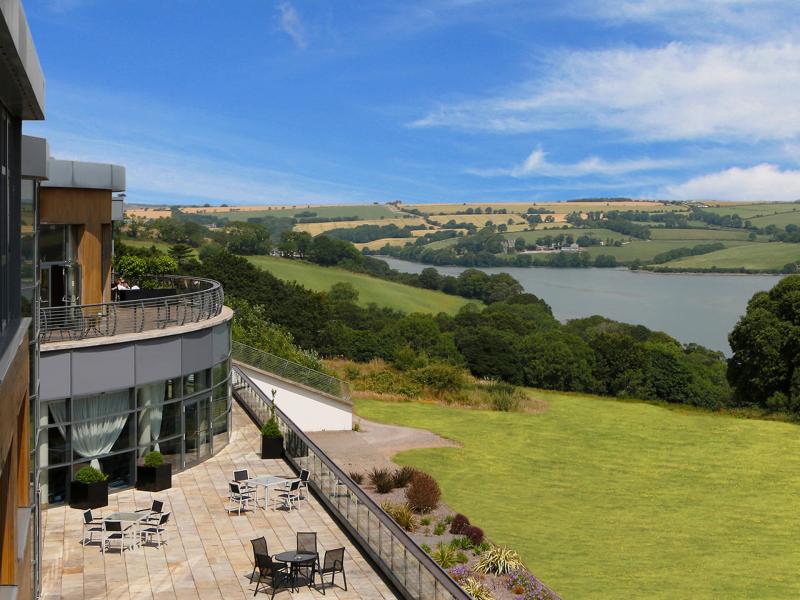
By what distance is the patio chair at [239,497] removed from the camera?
1906cm

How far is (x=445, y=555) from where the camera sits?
68.7 feet

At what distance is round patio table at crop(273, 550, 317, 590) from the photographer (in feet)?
49.0

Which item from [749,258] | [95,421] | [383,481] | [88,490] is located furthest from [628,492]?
[749,258]

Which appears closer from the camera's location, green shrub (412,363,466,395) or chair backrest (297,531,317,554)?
chair backrest (297,531,317,554)

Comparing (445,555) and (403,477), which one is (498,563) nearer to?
(445,555)

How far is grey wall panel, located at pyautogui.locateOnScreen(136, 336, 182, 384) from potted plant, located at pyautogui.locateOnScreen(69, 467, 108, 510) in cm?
225

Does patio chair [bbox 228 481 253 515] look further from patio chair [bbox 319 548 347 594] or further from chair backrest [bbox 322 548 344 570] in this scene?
chair backrest [bbox 322 548 344 570]

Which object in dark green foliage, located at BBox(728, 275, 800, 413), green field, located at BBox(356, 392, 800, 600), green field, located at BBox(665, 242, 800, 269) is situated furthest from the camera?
green field, located at BBox(665, 242, 800, 269)

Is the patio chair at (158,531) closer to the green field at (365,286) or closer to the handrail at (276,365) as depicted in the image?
the handrail at (276,365)

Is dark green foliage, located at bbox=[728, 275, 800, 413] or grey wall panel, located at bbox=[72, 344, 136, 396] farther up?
grey wall panel, located at bbox=[72, 344, 136, 396]

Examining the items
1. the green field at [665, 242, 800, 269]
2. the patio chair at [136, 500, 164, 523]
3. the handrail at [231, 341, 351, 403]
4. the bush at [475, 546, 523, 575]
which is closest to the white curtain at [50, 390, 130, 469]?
the patio chair at [136, 500, 164, 523]

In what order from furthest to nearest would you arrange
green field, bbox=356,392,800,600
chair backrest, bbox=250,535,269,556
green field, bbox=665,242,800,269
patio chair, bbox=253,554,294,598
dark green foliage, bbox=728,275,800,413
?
green field, bbox=665,242,800,269 < dark green foliage, bbox=728,275,800,413 < green field, bbox=356,392,800,600 < chair backrest, bbox=250,535,269,556 < patio chair, bbox=253,554,294,598

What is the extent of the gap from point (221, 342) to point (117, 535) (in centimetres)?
799

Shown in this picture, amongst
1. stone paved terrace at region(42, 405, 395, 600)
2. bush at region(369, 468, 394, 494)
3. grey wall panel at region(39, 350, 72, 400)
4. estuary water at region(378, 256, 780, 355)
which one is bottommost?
estuary water at region(378, 256, 780, 355)
